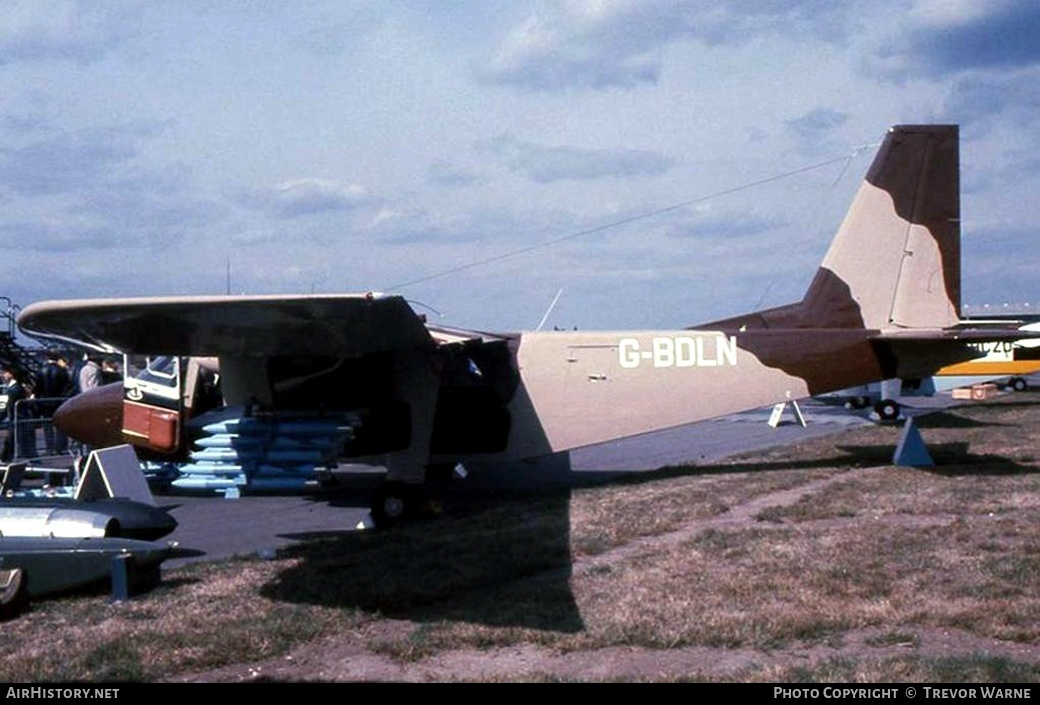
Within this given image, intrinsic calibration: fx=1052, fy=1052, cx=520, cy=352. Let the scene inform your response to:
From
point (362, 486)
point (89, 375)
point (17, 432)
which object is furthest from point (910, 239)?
point (17, 432)

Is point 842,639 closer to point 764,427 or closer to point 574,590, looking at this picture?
point 574,590

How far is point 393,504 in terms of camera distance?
11.3m

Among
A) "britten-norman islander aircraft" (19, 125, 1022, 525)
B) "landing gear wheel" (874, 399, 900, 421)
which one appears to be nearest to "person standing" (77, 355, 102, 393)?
"britten-norman islander aircraft" (19, 125, 1022, 525)

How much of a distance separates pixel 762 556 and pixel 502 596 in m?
2.23

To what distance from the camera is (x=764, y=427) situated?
2338 centimetres

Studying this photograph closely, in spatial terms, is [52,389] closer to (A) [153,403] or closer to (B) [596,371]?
(A) [153,403]

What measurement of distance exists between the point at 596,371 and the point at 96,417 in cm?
615

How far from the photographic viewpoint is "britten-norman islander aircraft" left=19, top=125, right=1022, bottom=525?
1136cm

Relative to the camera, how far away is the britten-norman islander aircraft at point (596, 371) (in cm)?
1136

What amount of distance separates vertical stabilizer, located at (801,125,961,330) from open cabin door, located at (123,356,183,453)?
822 cm

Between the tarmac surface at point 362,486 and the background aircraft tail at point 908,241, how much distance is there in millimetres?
3038

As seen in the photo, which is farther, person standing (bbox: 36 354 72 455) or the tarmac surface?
person standing (bbox: 36 354 72 455)
